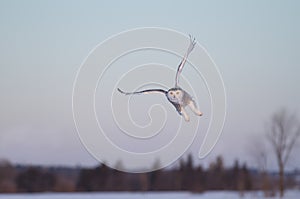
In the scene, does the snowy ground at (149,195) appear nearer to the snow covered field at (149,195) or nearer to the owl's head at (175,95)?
the snow covered field at (149,195)

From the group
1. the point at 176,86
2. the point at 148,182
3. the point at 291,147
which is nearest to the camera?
the point at 176,86

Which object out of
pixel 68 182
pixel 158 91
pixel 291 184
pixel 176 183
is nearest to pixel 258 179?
pixel 291 184

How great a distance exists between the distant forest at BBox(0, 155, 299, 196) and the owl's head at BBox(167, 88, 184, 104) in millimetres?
16758

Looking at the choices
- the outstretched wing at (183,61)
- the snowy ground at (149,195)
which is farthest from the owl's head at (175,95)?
the snowy ground at (149,195)

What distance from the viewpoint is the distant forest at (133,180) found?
2248 cm

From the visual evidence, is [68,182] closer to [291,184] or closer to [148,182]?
[148,182]

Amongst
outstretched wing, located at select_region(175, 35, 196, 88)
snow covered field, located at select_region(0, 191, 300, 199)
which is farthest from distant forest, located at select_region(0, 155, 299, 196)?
outstretched wing, located at select_region(175, 35, 196, 88)

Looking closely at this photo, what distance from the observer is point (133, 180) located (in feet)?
78.6

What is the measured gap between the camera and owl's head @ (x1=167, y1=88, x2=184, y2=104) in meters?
4.84

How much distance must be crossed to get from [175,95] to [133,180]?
764 inches

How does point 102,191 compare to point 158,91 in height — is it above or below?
below

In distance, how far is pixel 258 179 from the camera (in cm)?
2327

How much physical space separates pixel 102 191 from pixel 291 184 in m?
7.54

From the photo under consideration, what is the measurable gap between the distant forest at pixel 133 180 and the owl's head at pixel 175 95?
660 inches
